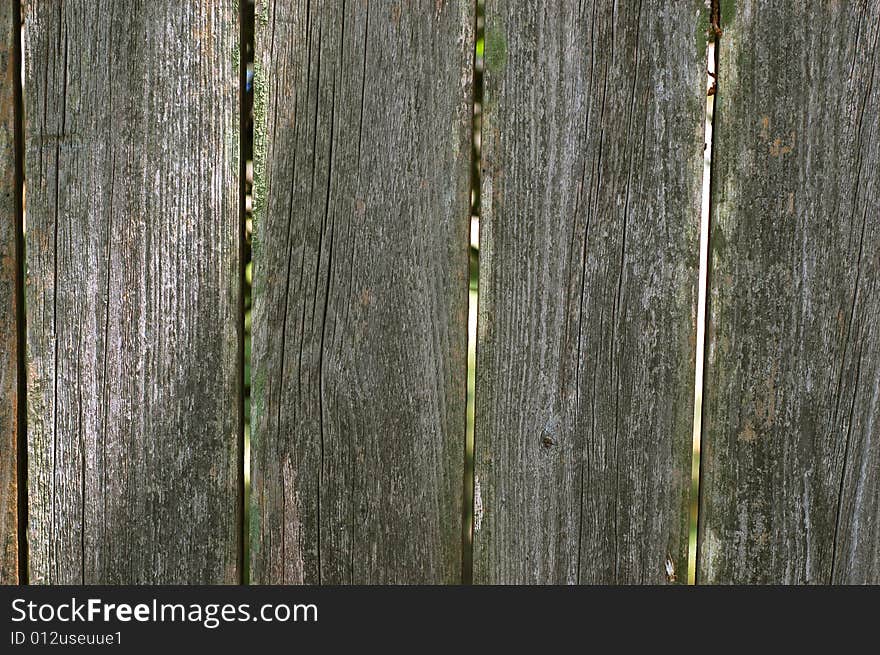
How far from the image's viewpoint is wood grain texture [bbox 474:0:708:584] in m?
1.48

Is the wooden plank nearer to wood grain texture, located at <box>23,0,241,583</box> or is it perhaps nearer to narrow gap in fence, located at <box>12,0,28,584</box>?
wood grain texture, located at <box>23,0,241,583</box>

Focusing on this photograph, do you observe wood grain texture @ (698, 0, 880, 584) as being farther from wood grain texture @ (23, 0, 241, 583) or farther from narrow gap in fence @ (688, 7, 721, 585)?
wood grain texture @ (23, 0, 241, 583)

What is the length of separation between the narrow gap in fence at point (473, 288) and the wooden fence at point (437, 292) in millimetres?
15

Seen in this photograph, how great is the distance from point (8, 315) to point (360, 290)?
680 mm

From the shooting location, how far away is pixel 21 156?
154 centimetres

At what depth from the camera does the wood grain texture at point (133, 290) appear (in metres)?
1.50

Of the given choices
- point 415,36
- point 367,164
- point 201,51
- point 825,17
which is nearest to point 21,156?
point 201,51

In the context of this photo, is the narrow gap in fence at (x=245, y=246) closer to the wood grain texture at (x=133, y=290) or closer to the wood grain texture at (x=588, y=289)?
the wood grain texture at (x=133, y=290)

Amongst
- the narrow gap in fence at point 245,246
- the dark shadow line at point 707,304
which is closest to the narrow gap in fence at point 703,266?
the dark shadow line at point 707,304

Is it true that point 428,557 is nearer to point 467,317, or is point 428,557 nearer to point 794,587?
point 467,317

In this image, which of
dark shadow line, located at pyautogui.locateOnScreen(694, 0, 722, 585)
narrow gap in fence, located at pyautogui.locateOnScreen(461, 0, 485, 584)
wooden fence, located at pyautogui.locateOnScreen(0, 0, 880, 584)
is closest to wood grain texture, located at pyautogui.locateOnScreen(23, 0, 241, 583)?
wooden fence, located at pyautogui.locateOnScreen(0, 0, 880, 584)

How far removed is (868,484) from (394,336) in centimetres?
94

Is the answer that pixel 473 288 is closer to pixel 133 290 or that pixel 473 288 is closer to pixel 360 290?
pixel 360 290

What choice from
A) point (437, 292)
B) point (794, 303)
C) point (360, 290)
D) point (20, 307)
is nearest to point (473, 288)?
point (437, 292)
